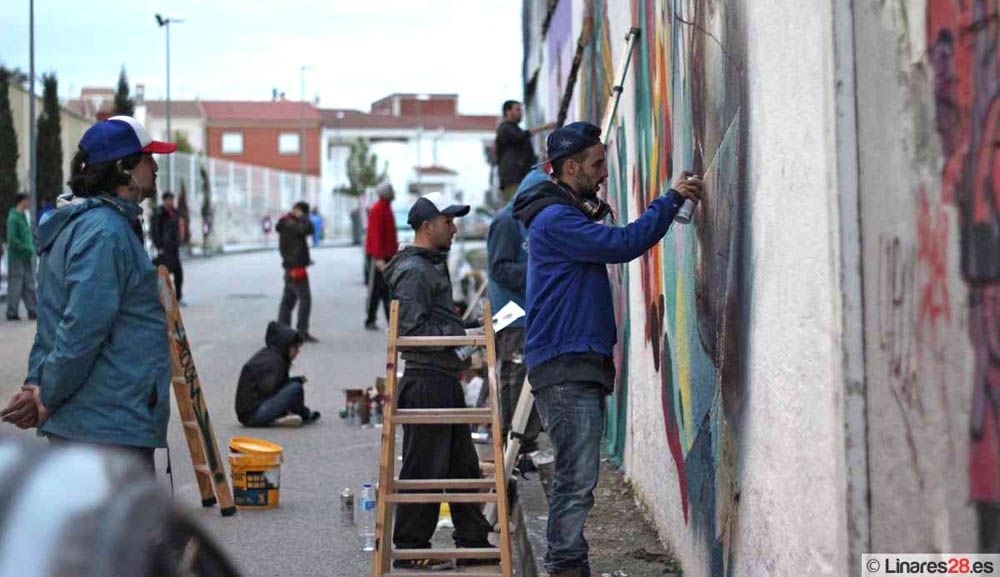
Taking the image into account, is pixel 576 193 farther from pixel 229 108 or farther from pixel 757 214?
pixel 229 108

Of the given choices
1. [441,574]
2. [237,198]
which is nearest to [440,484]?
[441,574]

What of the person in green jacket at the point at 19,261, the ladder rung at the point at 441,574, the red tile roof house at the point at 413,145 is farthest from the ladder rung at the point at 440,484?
the red tile roof house at the point at 413,145

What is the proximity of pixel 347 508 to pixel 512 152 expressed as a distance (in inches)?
185

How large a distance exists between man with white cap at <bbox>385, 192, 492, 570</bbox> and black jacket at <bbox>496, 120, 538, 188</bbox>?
206 inches

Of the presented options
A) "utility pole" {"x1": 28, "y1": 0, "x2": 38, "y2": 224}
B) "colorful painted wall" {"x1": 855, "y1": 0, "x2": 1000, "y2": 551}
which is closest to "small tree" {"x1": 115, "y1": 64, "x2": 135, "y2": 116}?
"utility pole" {"x1": 28, "y1": 0, "x2": 38, "y2": 224}

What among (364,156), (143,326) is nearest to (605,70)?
(143,326)

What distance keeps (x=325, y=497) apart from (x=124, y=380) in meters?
4.42

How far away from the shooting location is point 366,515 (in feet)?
29.6

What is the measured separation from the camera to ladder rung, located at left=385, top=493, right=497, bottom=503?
6691 mm

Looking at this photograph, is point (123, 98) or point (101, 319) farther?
point (123, 98)

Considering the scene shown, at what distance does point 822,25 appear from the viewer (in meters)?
3.87

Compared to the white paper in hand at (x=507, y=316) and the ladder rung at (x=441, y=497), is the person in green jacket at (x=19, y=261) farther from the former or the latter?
the ladder rung at (x=441, y=497)

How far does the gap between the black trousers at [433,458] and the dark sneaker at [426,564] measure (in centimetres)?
8

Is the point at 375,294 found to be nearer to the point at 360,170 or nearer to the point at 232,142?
the point at 360,170
